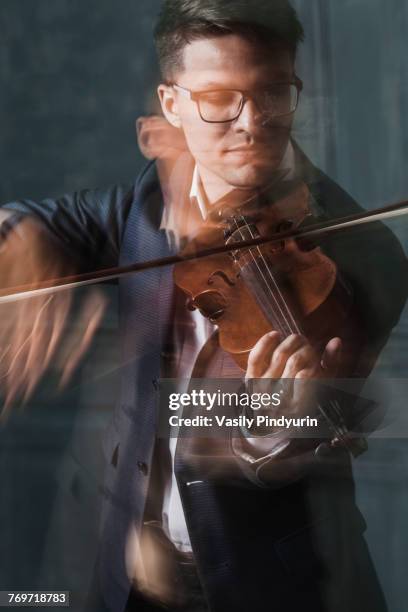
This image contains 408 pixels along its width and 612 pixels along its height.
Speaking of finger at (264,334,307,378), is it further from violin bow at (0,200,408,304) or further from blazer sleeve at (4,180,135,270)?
blazer sleeve at (4,180,135,270)

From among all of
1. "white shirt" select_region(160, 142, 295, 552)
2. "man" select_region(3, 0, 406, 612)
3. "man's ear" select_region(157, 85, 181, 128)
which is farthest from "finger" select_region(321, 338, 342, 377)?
"man's ear" select_region(157, 85, 181, 128)

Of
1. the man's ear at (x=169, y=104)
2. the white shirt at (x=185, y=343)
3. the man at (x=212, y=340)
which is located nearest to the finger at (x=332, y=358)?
the man at (x=212, y=340)

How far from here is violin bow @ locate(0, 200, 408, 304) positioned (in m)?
1.31

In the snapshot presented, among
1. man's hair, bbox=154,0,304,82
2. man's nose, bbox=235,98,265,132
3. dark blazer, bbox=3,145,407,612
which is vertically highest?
man's hair, bbox=154,0,304,82

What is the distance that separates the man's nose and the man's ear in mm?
95

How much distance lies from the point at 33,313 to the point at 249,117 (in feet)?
1.46

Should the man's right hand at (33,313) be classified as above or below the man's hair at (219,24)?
below

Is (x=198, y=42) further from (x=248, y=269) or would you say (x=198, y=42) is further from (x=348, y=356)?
(x=348, y=356)

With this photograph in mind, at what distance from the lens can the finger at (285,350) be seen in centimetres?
131

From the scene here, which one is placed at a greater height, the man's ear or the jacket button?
the man's ear

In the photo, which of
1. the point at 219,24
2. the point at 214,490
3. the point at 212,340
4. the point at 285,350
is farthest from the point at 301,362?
the point at 219,24

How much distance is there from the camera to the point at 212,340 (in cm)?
134

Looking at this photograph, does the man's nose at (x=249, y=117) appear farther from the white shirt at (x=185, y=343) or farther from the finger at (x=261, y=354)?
the finger at (x=261, y=354)

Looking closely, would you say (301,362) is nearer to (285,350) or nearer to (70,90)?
(285,350)
